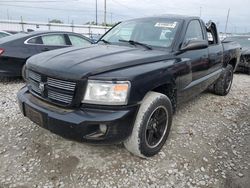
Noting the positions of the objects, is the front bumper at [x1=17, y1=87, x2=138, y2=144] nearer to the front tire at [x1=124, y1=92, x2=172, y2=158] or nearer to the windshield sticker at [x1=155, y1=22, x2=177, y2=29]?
the front tire at [x1=124, y1=92, x2=172, y2=158]

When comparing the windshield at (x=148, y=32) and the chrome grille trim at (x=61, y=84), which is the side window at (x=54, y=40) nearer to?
the windshield at (x=148, y=32)

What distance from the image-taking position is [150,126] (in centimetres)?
312

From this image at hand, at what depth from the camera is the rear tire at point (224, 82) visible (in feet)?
19.2

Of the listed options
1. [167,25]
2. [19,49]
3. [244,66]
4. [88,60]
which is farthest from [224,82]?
[19,49]

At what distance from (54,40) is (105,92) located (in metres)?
5.22

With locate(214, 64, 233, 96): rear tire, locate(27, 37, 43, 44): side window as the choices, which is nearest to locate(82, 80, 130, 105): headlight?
locate(214, 64, 233, 96): rear tire

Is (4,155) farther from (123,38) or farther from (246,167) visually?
(246,167)

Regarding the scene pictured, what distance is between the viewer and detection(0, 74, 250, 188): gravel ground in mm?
2803

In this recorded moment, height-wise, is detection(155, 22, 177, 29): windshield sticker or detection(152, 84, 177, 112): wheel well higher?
detection(155, 22, 177, 29): windshield sticker

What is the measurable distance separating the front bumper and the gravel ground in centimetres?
50

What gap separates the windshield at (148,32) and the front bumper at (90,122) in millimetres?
1405

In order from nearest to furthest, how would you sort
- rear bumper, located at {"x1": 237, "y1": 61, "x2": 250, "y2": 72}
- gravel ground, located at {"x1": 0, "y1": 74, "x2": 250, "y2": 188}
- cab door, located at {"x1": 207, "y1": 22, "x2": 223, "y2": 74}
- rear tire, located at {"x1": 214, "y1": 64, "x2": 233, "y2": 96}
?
gravel ground, located at {"x1": 0, "y1": 74, "x2": 250, "y2": 188} < cab door, located at {"x1": 207, "y1": 22, "x2": 223, "y2": 74} < rear tire, located at {"x1": 214, "y1": 64, "x2": 233, "y2": 96} < rear bumper, located at {"x1": 237, "y1": 61, "x2": 250, "y2": 72}

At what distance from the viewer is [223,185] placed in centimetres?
280

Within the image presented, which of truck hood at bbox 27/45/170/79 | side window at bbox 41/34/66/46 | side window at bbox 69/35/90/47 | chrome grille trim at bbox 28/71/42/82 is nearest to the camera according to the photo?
truck hood at bbox 27/45/170/79
